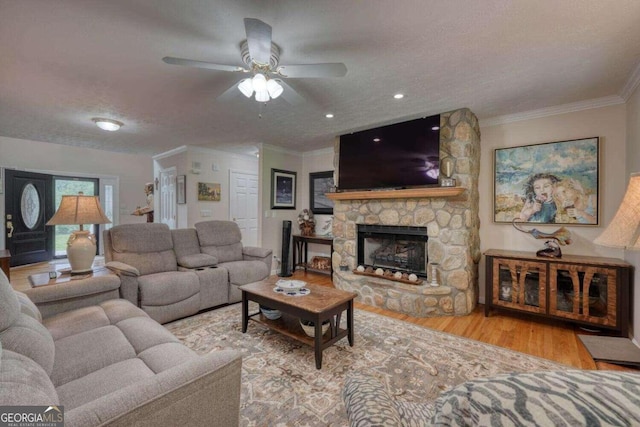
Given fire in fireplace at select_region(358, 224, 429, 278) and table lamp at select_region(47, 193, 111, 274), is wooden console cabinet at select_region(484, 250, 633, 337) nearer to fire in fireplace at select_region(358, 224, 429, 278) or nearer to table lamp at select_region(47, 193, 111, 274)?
fire in fireplace at select_region(358, 224, 429, 278)

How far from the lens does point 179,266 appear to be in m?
3.28

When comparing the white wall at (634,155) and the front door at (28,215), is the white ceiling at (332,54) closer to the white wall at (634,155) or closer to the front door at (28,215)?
the white wall at (634,155)

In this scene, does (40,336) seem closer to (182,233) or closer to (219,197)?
(182,233)

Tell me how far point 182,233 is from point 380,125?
3.01 meters

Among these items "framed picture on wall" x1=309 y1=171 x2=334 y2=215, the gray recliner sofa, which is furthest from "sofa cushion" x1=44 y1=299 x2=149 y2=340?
"framed picture on wall" x1=309 y1=171 x2=334 y2=215

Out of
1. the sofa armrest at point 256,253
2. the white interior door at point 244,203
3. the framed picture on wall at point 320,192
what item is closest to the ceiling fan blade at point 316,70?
the sofa armrest at point 256,253

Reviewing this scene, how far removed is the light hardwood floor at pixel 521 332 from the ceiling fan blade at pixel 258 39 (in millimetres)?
2796

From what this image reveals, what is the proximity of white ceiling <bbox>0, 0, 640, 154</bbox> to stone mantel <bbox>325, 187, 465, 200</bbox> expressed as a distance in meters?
0.92

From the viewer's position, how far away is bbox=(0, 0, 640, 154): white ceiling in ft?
5.11

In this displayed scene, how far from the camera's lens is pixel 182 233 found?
3518 millimetres

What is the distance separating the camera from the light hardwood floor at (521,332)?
2203mm

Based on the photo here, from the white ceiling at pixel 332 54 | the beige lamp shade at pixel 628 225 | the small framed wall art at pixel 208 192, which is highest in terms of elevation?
the white ceiling at pixel 332 54

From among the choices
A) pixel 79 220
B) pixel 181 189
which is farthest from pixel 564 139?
pixel 181 189

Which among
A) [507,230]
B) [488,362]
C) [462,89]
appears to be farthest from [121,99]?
[507,230]
